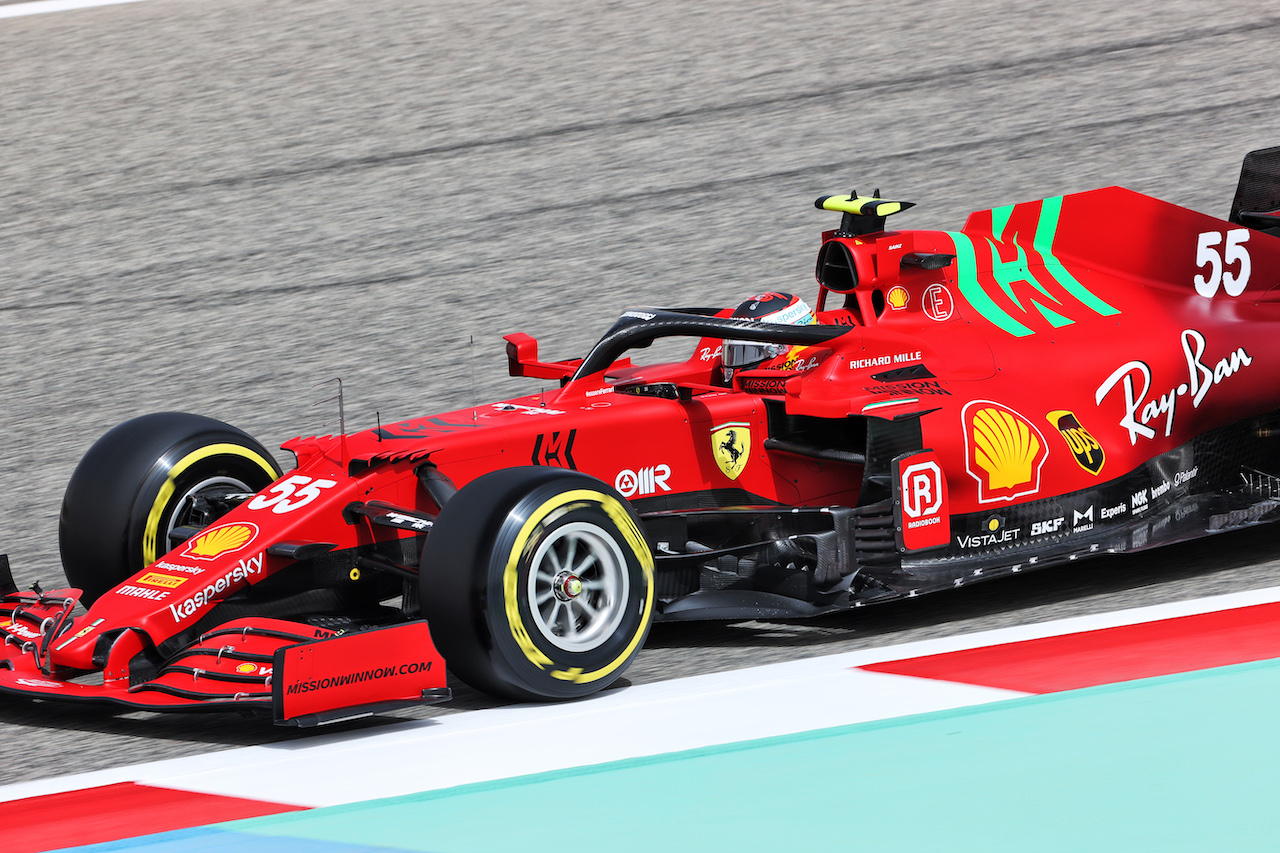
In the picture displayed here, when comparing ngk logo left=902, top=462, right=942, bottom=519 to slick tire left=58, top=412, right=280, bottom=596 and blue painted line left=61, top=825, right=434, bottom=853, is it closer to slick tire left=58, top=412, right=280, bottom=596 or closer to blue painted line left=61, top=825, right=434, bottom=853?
slick tire left=58, top=412, right=280, bottom=596

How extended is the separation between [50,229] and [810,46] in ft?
24.6

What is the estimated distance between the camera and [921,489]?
6.44 metres

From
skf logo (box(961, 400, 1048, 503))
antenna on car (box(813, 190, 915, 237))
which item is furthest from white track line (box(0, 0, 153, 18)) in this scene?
skf logo (box(961, 400, 1048, 503))

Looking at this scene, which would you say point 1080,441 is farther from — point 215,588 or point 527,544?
point 215,588

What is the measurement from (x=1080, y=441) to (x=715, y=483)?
A: 1.58m

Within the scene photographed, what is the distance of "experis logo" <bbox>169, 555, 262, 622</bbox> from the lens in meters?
5.52

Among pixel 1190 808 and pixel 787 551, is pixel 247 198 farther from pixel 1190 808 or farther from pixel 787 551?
pixel 1190 808

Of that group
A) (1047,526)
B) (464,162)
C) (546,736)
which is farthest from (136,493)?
(464,162)

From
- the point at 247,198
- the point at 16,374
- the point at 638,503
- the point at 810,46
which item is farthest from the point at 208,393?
the point at 810,46

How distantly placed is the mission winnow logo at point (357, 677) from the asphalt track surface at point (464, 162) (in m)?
3.89

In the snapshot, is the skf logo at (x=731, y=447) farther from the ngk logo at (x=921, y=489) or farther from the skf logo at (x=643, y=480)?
the ngk logo at (x=921, y=489)

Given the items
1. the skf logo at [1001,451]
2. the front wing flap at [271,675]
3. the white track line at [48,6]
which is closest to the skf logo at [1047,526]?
the skf logo at [1001,451]

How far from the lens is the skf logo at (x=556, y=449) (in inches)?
245

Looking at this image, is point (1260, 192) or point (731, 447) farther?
point (1260, 192)
